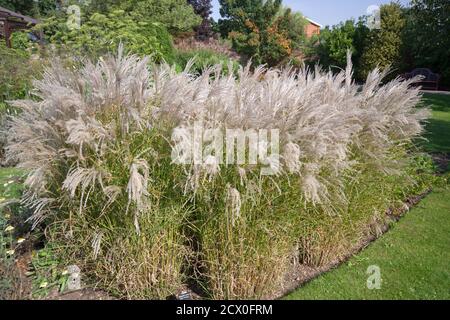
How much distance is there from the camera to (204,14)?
31031mm

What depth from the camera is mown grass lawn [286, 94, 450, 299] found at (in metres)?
2.91

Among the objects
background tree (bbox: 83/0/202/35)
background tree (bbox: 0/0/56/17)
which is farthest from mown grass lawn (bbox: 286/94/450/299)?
background tree (bbox: 0/0/56/17)

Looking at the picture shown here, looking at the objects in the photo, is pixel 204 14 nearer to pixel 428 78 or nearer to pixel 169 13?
pixel 169 13

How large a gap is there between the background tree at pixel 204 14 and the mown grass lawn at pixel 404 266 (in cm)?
2502

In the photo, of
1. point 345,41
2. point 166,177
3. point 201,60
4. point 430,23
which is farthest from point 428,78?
point 166,177

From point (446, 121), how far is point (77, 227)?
1099 centimetres

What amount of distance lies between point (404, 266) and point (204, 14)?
30.7 metres

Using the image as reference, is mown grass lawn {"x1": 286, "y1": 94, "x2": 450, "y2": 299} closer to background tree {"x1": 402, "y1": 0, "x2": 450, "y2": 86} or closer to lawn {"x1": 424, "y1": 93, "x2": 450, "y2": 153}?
lawn {"x1": 424, "y1": 93, "x2": 450, "y2": 153}

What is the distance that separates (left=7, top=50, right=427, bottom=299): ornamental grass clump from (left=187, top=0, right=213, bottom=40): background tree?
25786mm

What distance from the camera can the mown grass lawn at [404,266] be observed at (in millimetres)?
2914

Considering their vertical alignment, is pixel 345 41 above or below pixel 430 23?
below
